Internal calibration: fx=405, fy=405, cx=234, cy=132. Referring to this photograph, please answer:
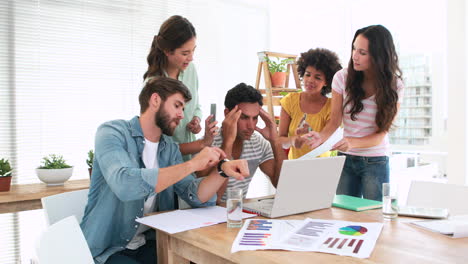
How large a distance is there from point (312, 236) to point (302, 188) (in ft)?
1.05

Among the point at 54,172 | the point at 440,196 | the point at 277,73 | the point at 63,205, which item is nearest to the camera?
the point at 63,205

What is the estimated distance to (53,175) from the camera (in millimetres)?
2861

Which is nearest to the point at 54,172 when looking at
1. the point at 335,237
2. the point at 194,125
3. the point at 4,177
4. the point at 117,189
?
the point at 4,177

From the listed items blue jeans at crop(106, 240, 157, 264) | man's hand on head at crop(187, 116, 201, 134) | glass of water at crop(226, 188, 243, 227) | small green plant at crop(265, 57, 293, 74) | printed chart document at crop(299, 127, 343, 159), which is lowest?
blue jeans at crop(106, 240, 157, 264)

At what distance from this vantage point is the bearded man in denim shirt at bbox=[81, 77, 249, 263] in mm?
1531

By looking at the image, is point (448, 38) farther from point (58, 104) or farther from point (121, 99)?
point (58, 104)

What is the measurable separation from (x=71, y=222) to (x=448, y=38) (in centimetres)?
298

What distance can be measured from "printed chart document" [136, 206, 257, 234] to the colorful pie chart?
15.1 inches

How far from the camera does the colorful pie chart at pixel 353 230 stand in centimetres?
130

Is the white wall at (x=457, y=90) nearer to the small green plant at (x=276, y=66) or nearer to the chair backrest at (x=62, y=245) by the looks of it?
the small green plant at (x=276, y=66)

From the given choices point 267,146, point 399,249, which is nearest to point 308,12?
point 267,146

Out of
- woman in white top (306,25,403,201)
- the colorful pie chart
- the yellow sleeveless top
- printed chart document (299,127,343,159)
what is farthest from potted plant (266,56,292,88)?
the colorful pie chart

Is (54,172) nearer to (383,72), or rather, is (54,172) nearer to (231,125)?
(231,125)

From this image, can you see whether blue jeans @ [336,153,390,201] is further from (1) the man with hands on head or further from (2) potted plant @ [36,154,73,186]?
(2) potted plant @ [36,154,73,186]
